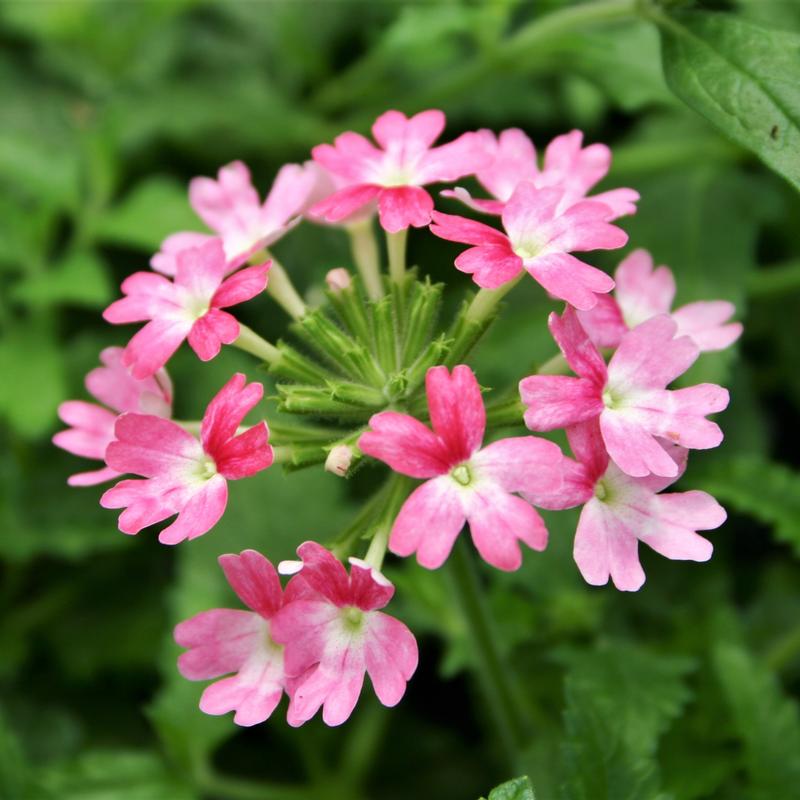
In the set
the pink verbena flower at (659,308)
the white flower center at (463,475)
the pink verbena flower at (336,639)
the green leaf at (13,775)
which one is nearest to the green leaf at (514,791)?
the pink verbena flower at (336,639)

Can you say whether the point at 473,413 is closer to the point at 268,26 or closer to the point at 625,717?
the point at 625,717

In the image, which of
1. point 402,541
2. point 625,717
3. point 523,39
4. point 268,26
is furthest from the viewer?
point 268,26

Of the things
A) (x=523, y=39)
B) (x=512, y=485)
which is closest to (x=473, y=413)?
A: (x=512, y=485)

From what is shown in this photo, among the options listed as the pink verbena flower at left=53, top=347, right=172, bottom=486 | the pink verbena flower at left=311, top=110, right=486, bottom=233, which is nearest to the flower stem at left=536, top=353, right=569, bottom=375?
the pink verbena flower at left=311, top=110, right=486, bottom=233

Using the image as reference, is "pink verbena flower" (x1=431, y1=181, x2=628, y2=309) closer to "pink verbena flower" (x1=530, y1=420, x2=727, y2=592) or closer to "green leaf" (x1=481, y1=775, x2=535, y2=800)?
"pink verbena flower" (x1=530, y1=420, x2=727, y2=592)

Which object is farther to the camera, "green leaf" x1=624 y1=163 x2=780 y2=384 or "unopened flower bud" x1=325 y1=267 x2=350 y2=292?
"green leaf" x1=624 y1=163 x2=780 y2=384

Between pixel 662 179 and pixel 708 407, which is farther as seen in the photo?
pixel 662 179
